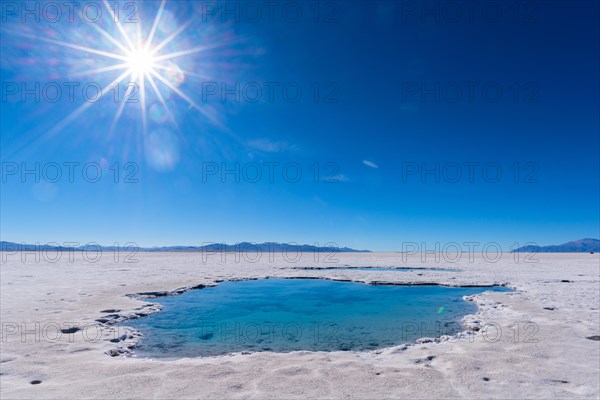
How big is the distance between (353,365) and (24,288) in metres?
20.8

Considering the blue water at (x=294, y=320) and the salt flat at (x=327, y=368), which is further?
the blue water at (x=294, y=320)

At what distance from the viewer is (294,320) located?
14.2 meters

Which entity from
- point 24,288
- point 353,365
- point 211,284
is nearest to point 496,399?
point 353,365

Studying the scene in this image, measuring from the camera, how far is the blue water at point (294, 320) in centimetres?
1049

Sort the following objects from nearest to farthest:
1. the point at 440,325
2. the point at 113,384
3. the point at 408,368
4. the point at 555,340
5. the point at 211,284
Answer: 1. the point at 113,384
2. the point at 408,368
3. the point at 555,340
4. the point at 440,325
5. the point at 211,284

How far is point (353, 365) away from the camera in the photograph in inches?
312

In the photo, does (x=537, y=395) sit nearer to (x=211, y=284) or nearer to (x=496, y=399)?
(x=496, y=399)

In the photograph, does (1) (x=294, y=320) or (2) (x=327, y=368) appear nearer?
(2) (x=327, y=368)

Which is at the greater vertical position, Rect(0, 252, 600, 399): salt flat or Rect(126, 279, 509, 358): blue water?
Rect(0, 252, 600, 399): salt flat

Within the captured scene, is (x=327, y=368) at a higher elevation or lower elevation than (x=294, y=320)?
higher

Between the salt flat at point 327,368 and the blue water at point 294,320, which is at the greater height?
the salt flat at point 327,368

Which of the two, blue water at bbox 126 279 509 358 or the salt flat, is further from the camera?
blue water at bbox 126 279 509 358

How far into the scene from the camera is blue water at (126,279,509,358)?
1049cm

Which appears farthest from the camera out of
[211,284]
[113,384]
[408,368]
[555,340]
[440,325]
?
[211,284]
